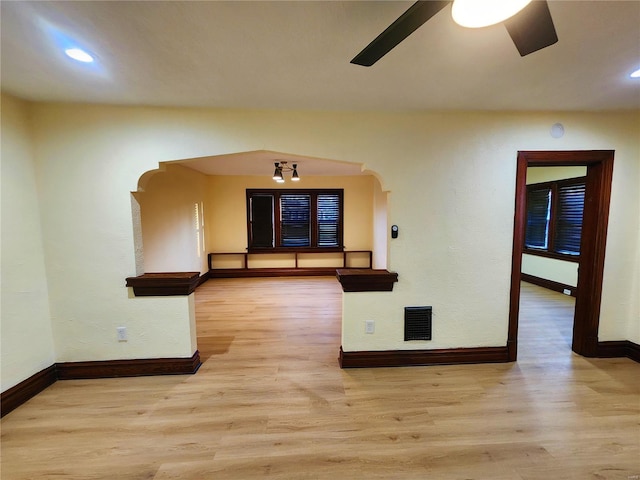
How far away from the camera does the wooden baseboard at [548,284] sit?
445 centimetres

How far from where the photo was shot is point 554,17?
1.22m

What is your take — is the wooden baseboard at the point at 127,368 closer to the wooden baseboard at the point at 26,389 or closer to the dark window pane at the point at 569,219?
the wooden baseboard at the point at 26,389

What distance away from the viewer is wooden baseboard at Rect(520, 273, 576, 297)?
4453 millimetres

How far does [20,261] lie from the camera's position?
2008mm

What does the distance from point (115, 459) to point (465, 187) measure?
124 inches

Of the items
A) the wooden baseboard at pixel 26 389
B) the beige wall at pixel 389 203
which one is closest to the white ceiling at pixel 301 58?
the beige wall at pixel 389 203

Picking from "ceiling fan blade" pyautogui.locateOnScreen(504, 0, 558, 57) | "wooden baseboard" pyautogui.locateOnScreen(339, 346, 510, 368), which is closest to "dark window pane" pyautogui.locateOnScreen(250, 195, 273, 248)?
"wooden baseboard" pyautogui.locateOnScreen(339, 346, 510, 368)

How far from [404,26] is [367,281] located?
185cm

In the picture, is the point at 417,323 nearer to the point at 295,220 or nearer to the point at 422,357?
the point at 422,357

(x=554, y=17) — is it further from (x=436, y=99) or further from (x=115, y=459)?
(x=115, y=459)

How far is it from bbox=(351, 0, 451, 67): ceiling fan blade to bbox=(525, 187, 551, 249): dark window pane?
18.3ft

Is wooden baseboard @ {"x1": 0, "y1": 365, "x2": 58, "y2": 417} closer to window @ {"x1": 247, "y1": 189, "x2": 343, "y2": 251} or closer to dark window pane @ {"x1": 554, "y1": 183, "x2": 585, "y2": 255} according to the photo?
window @ {"x1": 247, "y1": 189, "x2": 343, "y2": 251}

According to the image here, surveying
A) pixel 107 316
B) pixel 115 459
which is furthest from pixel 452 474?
pixel 107 316

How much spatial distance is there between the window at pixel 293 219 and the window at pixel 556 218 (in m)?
3.92
